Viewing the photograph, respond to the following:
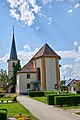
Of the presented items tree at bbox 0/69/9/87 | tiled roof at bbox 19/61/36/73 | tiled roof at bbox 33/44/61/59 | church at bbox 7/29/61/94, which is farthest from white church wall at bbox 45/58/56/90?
tree at bbox 0/69/9/87

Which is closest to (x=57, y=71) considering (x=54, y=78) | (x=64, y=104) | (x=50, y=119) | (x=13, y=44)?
(x=54, y=78)

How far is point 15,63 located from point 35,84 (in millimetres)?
20820

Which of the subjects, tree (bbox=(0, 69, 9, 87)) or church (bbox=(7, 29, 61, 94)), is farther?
tree (bbox=(0, 69, 9, 87))

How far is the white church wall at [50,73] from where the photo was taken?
218ft

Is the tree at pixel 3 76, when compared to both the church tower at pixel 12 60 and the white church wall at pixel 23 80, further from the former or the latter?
the white church wall at pixel 23 80

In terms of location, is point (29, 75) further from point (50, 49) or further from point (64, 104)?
point (64, 104)

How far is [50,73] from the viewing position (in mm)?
66812

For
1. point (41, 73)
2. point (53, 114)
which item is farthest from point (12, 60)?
point (53, 114)

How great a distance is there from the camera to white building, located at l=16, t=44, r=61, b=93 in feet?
218

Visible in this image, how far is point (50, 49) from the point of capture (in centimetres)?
7062

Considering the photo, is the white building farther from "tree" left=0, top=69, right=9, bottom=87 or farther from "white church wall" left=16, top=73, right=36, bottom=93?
"tree" left=0, top=69, right=9, bottom=87

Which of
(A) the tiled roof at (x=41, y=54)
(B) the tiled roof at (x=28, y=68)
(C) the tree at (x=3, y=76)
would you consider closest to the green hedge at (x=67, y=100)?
(A) the tiled roof at (x=41, y=54)

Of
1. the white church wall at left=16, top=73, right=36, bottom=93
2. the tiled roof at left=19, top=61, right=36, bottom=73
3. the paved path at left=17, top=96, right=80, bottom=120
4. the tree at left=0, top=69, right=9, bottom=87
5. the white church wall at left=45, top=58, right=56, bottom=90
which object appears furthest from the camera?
the tree at left=0, top=69, right=9, bottom=87

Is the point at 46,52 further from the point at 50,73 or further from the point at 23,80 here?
the point at 23,80
